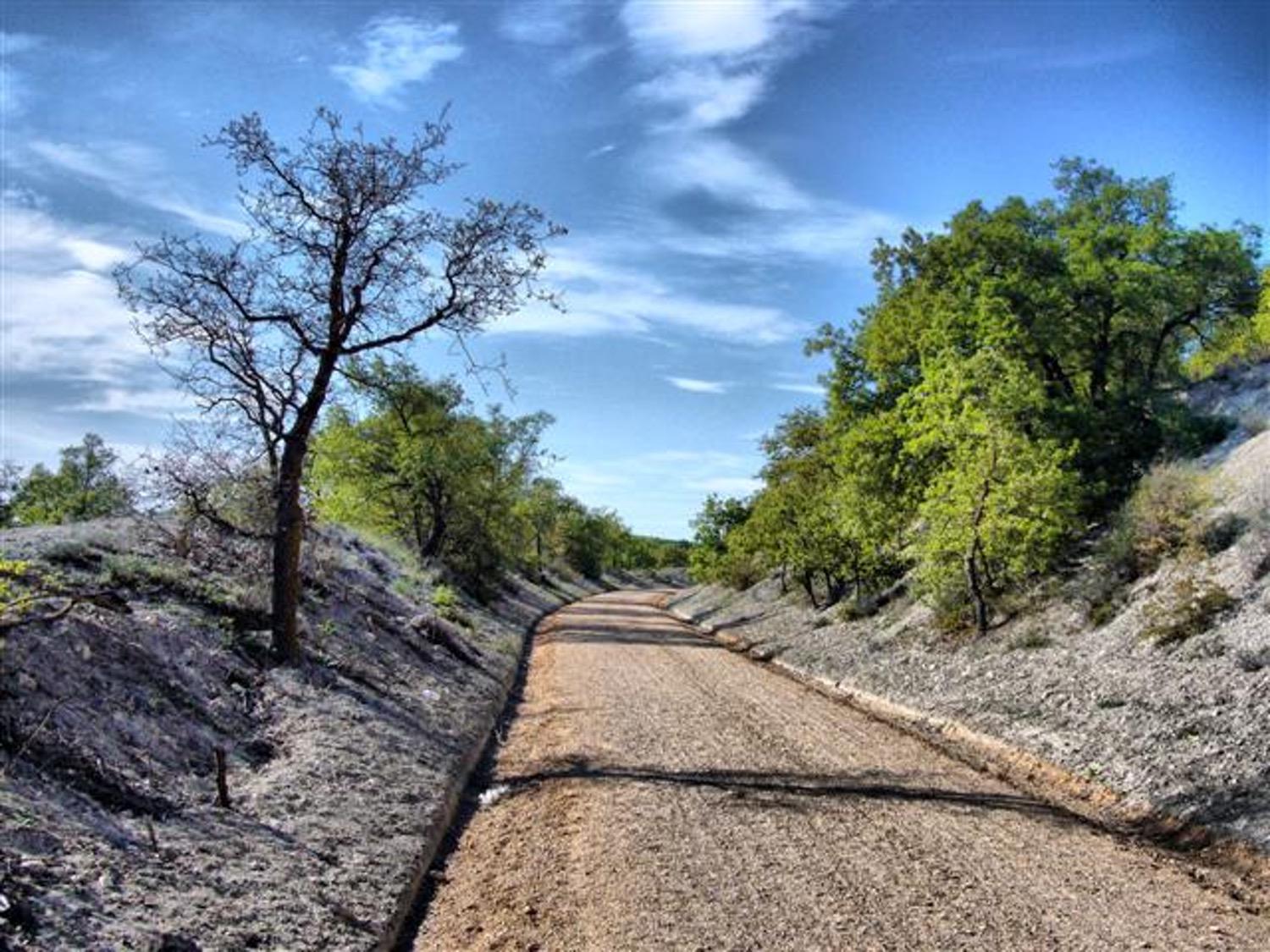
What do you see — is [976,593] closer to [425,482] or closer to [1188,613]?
[1188,613]

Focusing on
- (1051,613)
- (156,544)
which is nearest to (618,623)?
(1051,613)

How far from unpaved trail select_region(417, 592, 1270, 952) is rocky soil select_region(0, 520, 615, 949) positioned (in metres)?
1.04

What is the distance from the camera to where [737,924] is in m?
6.79

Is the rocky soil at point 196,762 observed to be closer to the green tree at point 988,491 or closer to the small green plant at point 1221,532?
the green tree at point 988,491

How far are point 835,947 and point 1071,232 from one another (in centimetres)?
2672

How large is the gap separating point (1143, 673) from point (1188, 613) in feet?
4.73

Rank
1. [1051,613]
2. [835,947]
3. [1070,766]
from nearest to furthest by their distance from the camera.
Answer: [835,947]
[1070,766]
[1051,613]

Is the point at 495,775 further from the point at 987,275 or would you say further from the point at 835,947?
the point at 987,275

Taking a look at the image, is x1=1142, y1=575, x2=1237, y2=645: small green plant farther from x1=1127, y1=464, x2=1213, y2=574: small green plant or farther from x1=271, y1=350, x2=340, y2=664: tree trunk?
x1=271, y1=350, x2=340, y2=664: tree trunk

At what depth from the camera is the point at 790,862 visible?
814 cm

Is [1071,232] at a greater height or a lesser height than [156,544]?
greater

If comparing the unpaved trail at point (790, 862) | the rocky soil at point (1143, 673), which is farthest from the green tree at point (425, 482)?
Answer: the unpaved trail at point (790, 862)

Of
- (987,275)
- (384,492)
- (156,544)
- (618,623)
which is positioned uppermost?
(987,275)

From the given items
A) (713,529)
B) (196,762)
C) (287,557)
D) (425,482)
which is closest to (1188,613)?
(287,557)
